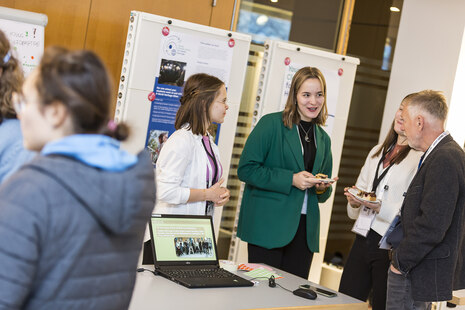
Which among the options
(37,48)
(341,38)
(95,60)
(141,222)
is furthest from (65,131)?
(341,38)

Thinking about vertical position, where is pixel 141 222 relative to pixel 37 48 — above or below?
below

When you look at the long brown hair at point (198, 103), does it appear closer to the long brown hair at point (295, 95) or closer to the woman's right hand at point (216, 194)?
the woman's right hand at point (216, 194)

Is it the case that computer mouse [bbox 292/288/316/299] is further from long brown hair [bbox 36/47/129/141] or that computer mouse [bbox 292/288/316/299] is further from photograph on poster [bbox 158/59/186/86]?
photograph on poster [bbox 158/59/186/86]

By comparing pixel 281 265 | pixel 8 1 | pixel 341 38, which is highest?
pixel 341 38

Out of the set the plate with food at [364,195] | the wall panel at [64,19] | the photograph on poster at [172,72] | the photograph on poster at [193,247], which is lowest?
the photograph on poster at [193,247]

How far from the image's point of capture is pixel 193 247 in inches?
115

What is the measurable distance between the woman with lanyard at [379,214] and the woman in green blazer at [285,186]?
0.26 metres

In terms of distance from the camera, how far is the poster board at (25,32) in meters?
3.74

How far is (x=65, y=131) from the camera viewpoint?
52.6 inches

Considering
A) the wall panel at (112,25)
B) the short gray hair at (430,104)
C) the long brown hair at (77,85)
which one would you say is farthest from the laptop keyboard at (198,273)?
the wall panel at (112,25)

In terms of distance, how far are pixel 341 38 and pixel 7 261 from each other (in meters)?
5.00

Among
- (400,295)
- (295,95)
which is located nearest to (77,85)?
(400,295)

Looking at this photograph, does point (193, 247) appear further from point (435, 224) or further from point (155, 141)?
point (155, 141)

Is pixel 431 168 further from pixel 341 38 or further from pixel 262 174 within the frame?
pixel 341 38
